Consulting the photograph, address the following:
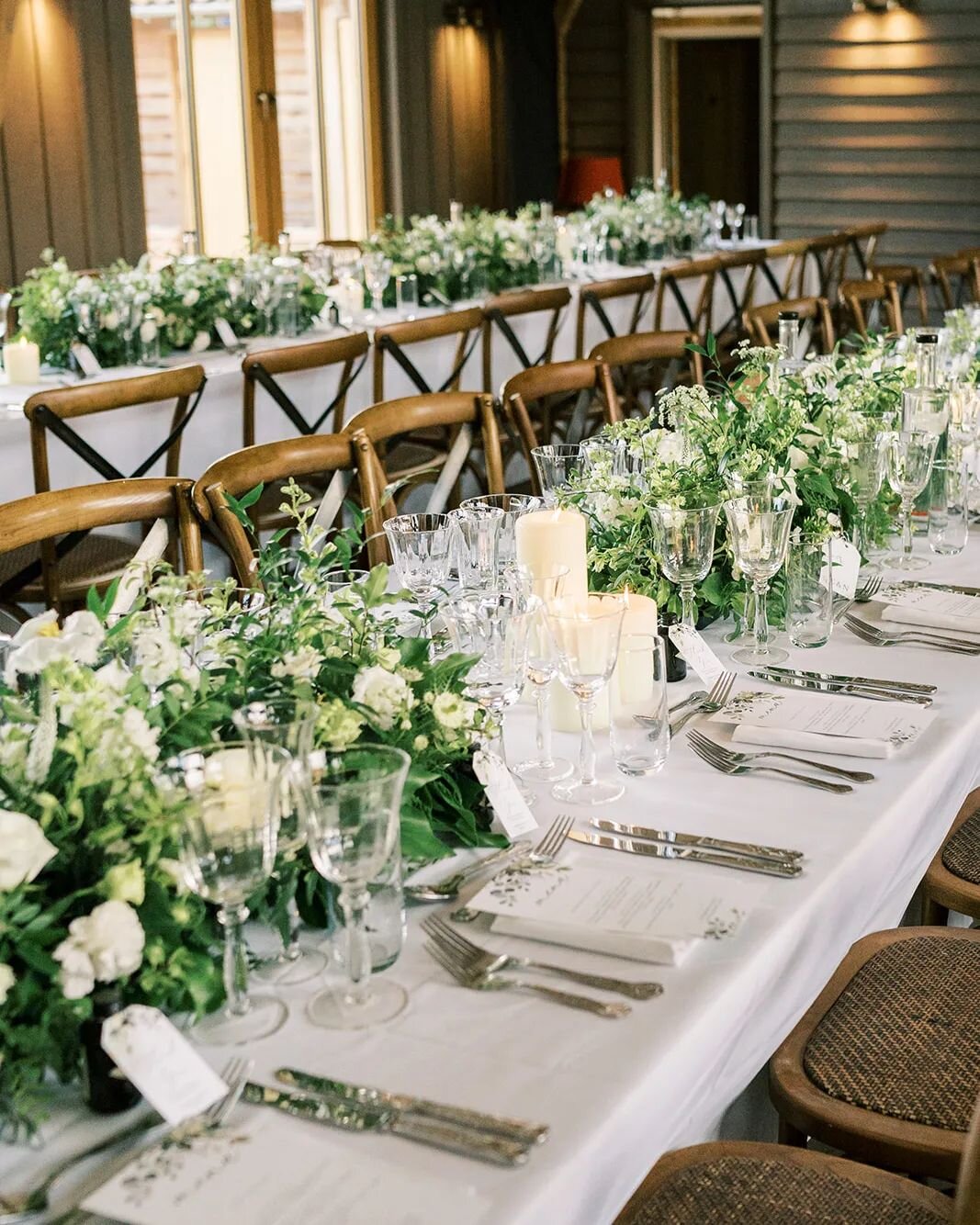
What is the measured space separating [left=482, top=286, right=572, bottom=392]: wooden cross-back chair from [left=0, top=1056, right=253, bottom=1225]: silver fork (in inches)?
161

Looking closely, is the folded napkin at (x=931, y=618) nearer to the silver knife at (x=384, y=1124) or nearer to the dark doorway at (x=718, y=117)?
the silver knife at (x=384, y=1124)

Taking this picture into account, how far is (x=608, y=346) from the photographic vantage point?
4.26 metres

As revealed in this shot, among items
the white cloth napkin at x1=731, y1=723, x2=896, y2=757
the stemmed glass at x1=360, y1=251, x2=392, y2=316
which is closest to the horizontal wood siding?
the stemmed glass at x1=360, y1=251, x2=392, y2=316

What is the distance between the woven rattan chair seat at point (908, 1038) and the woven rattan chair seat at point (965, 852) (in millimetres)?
217

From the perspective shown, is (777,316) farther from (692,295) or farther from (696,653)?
(696,653)

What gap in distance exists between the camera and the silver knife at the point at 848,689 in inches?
79.1

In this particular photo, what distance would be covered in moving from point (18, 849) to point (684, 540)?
114cm

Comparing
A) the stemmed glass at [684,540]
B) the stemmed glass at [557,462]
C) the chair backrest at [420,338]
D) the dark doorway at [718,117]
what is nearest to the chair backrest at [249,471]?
the stemmed glass at [557,462]

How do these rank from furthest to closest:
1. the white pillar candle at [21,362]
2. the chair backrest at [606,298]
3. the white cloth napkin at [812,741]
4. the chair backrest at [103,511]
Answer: the chair backrest at [606,298] < the white pillar candle at [21,362] < the chair backrest at [103,511] < the white cloth napkin at [812,741]

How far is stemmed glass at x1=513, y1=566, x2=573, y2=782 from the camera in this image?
1.73 meters

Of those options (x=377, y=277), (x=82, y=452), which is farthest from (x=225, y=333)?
(x=82, y=452)

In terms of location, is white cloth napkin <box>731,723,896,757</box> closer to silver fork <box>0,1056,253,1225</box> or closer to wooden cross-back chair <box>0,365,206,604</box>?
silver fork <box>0,1056,253,1225</box>

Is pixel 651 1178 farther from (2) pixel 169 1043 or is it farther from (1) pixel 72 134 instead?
(1) pixel 72 134

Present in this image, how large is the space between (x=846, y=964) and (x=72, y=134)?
7.42 meters
